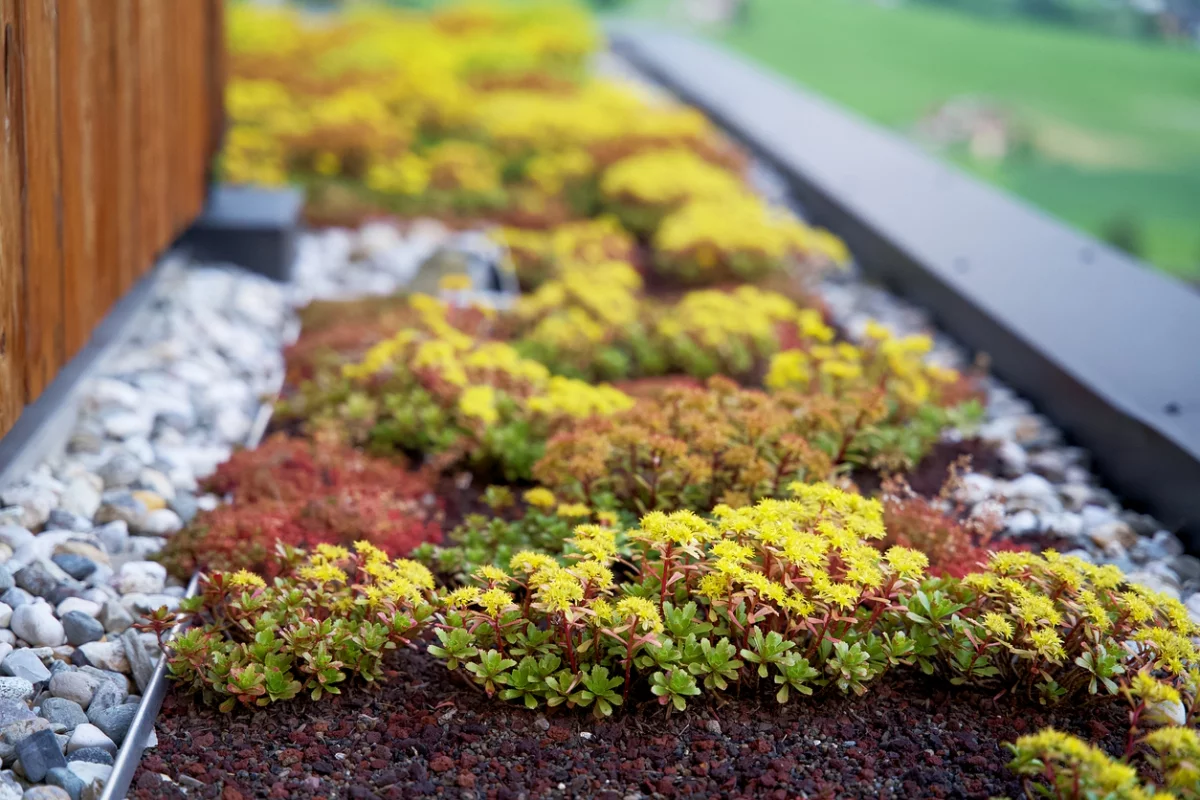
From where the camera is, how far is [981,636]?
2.48 m

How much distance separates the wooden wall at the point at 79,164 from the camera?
2721 mm

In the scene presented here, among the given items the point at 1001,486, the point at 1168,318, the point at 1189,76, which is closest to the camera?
the point at 1001,486

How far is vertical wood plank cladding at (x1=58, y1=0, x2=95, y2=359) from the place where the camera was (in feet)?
10.2

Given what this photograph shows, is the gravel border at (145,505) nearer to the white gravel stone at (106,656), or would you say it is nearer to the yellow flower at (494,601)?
the white gravel stone at (106,656)

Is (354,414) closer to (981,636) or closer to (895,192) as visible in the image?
(981,636)

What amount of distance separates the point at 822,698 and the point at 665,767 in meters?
0.44

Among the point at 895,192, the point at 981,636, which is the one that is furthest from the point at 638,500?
the point at 895,192

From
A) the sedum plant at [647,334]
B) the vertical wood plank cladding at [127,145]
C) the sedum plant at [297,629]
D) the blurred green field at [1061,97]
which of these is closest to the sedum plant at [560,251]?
the sedum plant at [647,334]

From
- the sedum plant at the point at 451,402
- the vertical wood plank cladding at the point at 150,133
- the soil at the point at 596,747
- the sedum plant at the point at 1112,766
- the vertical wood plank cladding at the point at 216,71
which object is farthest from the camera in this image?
the vertical wood plank cladding at the point at 216,71

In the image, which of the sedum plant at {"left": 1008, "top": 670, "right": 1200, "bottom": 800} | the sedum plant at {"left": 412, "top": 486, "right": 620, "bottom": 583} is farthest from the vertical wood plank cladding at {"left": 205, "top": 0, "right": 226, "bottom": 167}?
the sedum plant at {"left": 1008, "top": 670, "right": 1200, "bottom": 800}

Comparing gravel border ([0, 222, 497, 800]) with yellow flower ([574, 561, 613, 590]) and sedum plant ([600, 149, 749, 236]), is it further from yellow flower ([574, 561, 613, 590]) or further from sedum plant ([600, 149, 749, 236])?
sedum plant ([600, 149, 749, 236])

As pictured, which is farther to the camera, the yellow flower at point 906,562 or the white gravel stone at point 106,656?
the white gravel stone at point 106,656

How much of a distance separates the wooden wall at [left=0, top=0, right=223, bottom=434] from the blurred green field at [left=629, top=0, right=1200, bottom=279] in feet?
22.6

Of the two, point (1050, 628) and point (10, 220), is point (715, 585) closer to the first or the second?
point (1050, 628)
